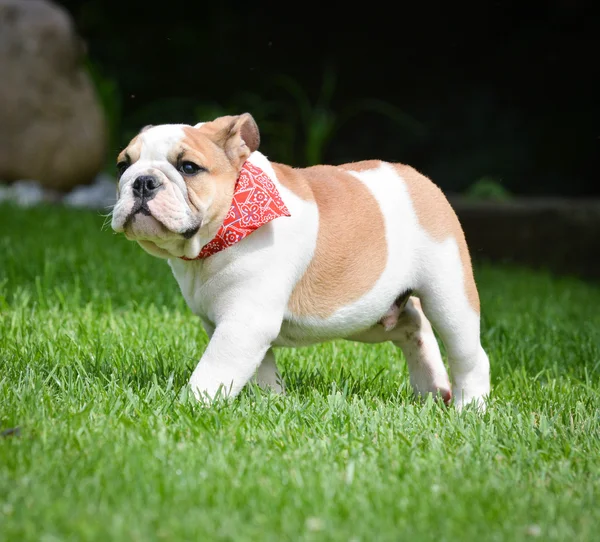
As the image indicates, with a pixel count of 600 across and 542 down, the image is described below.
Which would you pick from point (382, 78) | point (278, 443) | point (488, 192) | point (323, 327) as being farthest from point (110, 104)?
point (278, 443)

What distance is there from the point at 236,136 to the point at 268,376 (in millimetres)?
914

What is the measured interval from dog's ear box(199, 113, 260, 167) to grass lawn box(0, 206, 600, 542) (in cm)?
80

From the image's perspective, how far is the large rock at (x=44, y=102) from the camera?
9.28m

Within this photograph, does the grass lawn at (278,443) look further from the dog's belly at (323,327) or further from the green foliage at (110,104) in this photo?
the green foliage at (110,104)

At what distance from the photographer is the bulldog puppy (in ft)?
9.61

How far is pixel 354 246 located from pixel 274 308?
0.40m

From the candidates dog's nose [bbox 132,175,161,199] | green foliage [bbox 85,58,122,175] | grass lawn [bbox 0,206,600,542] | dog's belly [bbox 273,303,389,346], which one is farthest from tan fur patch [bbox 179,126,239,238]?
green foliage [bbox 85,58,122,175]

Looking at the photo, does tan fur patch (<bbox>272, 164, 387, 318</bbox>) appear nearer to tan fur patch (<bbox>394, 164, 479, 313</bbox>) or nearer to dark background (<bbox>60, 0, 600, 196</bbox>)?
tan fur patch (<bbox>394, 164, 479, 313</bbox>)

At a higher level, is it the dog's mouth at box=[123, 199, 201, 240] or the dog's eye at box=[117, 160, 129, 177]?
the dog's eye at box=[117, 160, 129, 177]

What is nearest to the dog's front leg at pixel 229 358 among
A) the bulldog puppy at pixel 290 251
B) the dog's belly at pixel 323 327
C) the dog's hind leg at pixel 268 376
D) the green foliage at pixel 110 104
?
the bulldog puppy at pixel 290 251

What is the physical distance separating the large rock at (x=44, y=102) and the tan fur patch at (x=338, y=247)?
6.69 metres

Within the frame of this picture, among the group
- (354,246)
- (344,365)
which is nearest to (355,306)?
(354,246)

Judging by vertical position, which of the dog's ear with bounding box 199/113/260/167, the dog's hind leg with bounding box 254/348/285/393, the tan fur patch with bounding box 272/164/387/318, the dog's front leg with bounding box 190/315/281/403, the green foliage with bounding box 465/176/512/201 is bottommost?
the green foliage with bounding box 465/176/512/201

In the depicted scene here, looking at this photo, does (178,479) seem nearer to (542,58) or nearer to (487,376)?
(487,376)
